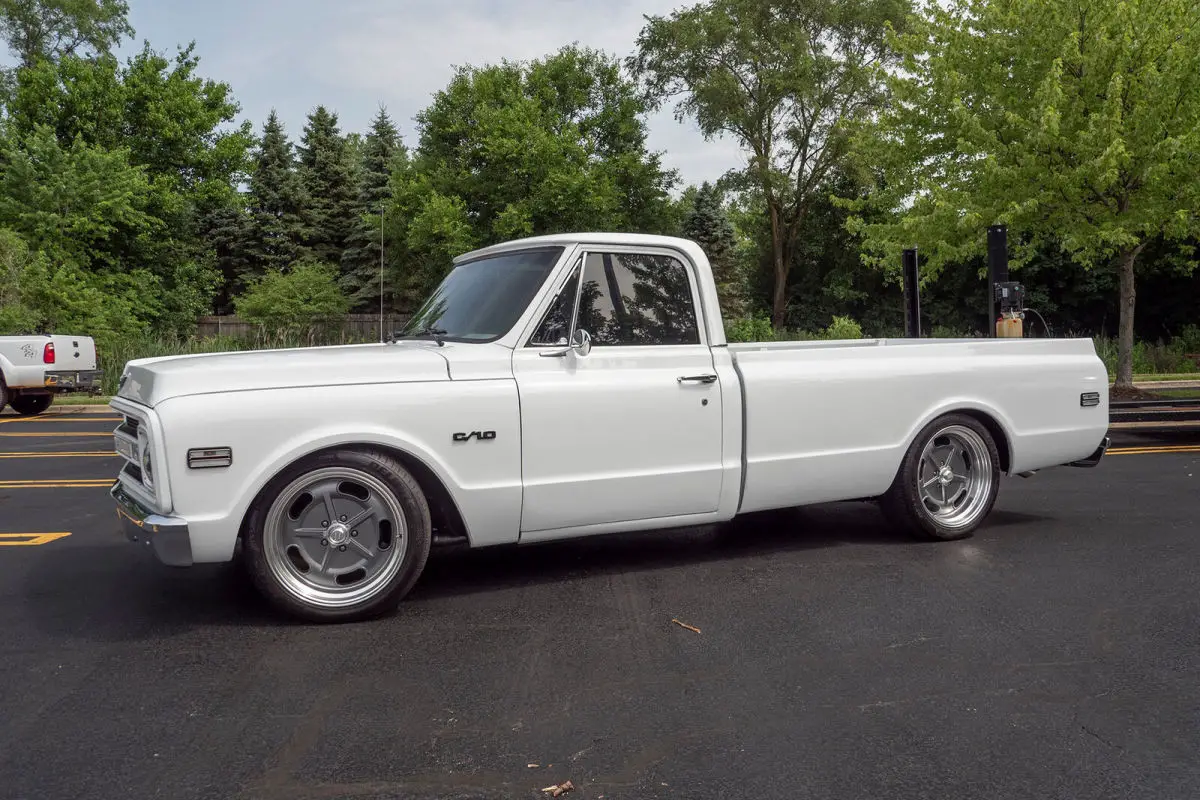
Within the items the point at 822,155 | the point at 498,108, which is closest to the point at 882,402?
the point at 822,155

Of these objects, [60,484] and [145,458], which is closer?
[145,458]

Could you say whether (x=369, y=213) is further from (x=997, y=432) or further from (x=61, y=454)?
(x=997, y=432)

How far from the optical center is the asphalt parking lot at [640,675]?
311 centimetres

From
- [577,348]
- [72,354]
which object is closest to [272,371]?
[577,348]

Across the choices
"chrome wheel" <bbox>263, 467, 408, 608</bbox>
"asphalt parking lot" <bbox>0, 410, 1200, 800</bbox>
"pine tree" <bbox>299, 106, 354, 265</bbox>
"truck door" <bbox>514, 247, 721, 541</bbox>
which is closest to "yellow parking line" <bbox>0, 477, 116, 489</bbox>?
"asphalt parking lot" <bbox>0, 410, 1200, 800</bbox>

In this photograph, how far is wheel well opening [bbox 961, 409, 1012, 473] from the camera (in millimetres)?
6453

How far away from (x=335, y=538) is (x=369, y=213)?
4911cm

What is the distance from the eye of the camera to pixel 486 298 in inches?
216

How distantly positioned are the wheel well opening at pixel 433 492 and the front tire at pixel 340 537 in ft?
0.13

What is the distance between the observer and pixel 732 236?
182 feet

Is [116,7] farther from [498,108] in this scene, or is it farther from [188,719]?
[188,719]

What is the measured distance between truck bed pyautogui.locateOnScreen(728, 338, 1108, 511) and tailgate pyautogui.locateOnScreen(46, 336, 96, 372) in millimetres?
15095

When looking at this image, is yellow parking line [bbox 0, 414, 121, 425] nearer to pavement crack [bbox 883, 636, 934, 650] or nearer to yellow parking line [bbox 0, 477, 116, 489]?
yellow parking line [bbox 0, 477, 116, 489]

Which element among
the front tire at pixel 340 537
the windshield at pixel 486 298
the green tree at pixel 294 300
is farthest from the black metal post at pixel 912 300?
the green tree at pixel 294 300
